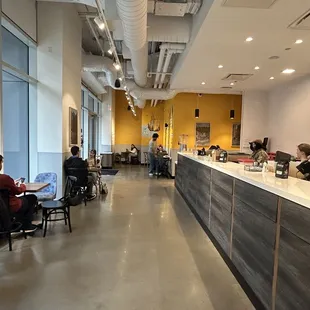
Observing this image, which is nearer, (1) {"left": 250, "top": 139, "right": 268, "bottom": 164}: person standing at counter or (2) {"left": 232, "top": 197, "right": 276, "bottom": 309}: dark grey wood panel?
(2) {"left": 232, "top": 197, "right": 276, "bottom": 309}: dark grey wood panel

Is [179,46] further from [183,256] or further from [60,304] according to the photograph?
[60,304]

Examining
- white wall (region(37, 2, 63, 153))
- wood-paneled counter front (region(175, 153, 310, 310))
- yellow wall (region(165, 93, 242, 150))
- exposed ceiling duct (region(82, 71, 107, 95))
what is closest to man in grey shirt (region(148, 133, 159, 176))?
yellow wall (region(165, 93, 242, 150))

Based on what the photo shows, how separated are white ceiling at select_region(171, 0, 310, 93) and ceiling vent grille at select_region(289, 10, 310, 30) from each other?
0.26 feet

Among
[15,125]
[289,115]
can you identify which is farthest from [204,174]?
[289,115]

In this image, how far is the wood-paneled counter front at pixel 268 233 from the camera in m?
1.99

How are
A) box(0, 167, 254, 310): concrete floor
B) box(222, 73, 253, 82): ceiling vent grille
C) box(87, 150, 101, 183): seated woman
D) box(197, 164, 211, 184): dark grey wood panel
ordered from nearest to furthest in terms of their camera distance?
box(0, 167, 254, 310): concrete floor → box(197, 164, 211, 184): dark grey wood panel → box(87, 150, 101, 183): seated woman → box(222, 73, 253, 82): ceiling vent grille

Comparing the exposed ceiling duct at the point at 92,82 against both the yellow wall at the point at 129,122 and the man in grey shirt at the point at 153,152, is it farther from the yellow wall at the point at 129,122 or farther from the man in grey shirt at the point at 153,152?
the yellow wall at the point at 129,122

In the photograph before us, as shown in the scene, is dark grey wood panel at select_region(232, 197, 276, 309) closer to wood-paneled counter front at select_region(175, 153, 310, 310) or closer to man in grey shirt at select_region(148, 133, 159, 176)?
wood-paneled counter front at select_region(175, 153, 310, 310)

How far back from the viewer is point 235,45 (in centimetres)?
537

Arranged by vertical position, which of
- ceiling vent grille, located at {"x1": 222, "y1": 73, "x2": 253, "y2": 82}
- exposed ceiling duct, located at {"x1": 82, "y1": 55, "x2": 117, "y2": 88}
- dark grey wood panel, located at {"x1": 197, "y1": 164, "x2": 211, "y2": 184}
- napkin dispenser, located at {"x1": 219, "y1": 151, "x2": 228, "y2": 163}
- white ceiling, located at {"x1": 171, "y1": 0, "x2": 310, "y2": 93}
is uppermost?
exposed ceiling duct, located at {"x1": 82, "y1": 55, "x2": 117, "y2": 88}

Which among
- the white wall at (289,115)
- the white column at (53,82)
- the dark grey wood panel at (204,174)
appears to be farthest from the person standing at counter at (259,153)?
the white column at (53,82)

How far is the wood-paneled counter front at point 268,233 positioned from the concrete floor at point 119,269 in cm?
36

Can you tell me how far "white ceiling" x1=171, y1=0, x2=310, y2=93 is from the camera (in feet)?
13.2

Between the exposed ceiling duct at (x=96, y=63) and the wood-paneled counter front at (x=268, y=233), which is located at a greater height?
the exposed ceiling duct at (x=96, y=63)
